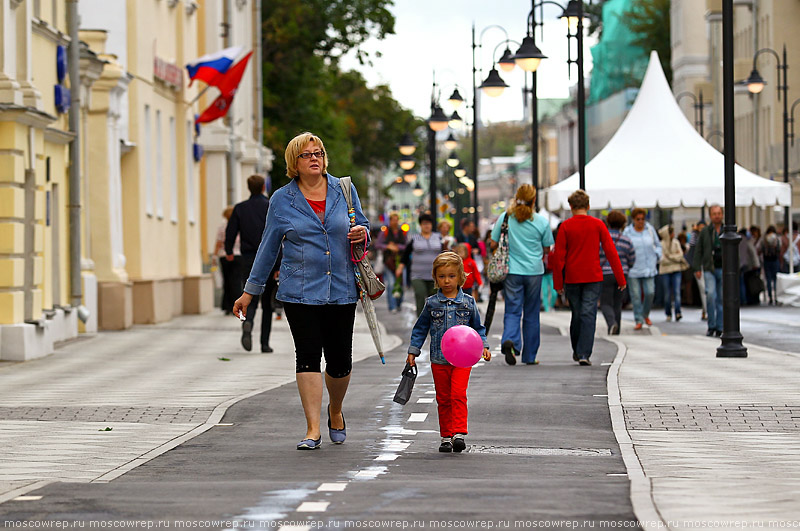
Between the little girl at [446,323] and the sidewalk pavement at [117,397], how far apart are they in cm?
164

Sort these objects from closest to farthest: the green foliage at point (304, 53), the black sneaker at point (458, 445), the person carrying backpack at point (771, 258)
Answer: the black sneaker at point (458, 445) < the person carrying backpack at point (771, 258) < the green foliage at point (304, 53)

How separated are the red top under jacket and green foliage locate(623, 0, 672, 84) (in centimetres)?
7326

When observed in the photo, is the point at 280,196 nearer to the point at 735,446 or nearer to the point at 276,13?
the point at 735,446

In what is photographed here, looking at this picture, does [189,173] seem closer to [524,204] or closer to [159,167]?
[159,167]

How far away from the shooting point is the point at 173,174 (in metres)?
34.0

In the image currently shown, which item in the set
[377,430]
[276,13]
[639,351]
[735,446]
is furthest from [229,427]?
[276,13]

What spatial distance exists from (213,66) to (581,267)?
58.7 feet

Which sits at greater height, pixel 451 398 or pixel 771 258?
pixel 771 258

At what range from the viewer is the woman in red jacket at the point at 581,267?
56.8ft

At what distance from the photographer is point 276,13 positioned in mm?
55438

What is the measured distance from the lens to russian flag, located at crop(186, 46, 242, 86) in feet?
111

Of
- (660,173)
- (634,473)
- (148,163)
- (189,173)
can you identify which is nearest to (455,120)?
(189,173)

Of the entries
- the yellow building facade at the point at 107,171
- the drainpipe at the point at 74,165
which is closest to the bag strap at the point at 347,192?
the yellow building facade at the point at 107,171

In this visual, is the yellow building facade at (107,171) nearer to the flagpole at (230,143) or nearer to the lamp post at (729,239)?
the flagpole at (230,143)
